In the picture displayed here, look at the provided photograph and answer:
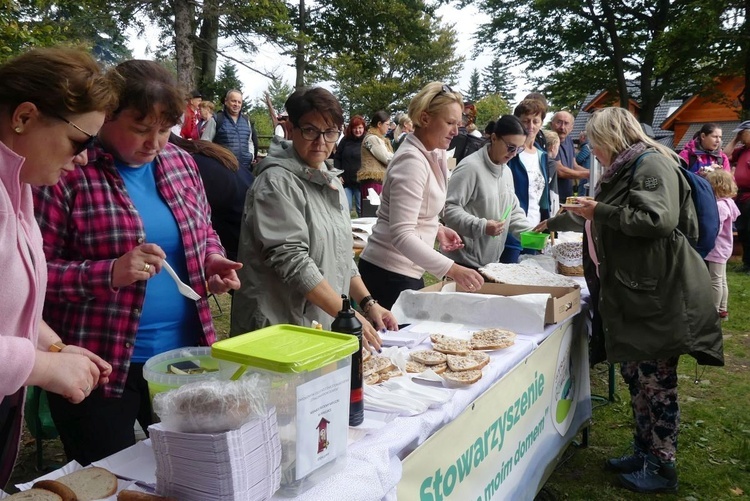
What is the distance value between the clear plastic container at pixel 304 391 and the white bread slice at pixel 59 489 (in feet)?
1.15

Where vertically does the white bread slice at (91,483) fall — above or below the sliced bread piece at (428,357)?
above

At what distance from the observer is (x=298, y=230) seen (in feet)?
6.33

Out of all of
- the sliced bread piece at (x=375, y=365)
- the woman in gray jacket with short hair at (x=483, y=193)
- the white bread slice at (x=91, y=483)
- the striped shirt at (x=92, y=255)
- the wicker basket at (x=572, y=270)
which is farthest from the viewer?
the wicker basket at (x=572, y=270)

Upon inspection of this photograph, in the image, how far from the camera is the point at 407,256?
2691 mm

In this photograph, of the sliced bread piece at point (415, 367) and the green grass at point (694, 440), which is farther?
the green grass at point (694, 440)

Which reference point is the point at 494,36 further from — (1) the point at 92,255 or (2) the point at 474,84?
(2) the point at 474,84

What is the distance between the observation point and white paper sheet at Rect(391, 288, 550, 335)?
256 centimetres

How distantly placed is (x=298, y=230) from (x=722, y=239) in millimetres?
5617

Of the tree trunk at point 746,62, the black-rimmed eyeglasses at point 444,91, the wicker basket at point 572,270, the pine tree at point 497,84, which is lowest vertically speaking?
the wicker basket at point 572,270

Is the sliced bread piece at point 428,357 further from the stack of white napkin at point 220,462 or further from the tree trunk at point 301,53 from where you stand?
the tree trunk at point 301,53

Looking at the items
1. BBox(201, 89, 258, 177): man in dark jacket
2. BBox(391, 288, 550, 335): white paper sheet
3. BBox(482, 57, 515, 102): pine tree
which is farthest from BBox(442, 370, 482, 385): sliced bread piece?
BBox(482, 57, 515, 102): pine tree

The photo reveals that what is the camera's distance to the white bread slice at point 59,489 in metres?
1.07

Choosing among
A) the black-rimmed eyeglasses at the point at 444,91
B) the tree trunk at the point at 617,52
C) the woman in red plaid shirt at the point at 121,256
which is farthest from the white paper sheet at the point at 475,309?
the tree trunk at the point at 617,52

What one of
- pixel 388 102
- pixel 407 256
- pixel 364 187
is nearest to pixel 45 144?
pixel 407 256
